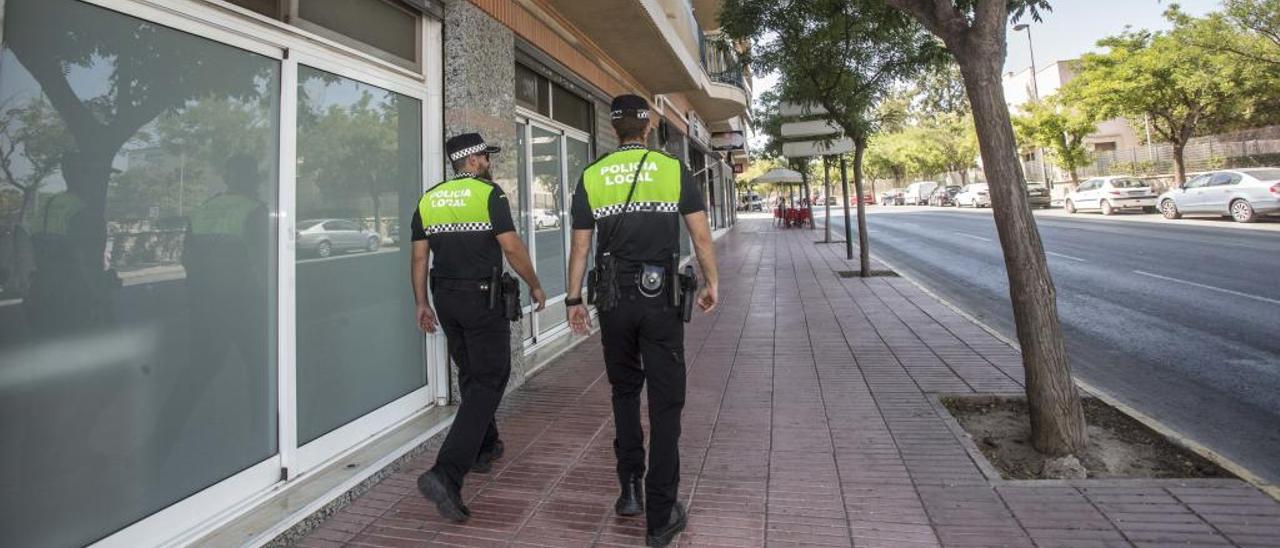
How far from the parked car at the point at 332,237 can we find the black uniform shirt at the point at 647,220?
5.25ft

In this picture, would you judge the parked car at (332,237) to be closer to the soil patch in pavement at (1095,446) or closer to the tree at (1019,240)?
the tree at (1019,240)

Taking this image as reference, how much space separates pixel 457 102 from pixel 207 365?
95.2 inches

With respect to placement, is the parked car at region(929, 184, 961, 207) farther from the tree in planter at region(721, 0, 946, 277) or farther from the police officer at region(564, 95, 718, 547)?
the police officer at region(564, 95, 718, 547)

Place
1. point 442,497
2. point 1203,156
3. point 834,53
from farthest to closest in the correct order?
point 1203,156 → point 834,53 → point 442,497

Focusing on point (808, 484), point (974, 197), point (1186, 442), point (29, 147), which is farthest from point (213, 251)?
point (974, 197)

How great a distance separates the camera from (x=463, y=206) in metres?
3.15

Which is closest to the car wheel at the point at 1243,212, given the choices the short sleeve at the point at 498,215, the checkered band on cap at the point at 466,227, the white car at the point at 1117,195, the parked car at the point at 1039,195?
the white car at the point at 1117,195

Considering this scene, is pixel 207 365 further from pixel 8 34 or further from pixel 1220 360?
pixel 1220 360

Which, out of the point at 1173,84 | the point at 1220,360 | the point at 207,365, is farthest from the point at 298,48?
the point at 1173,84

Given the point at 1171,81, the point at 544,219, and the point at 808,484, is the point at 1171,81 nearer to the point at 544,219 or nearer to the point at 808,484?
the point at 544,219

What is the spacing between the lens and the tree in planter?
9.46m

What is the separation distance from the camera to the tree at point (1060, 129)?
30188mm

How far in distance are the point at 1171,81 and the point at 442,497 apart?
31.7 metres

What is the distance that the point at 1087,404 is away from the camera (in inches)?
162
